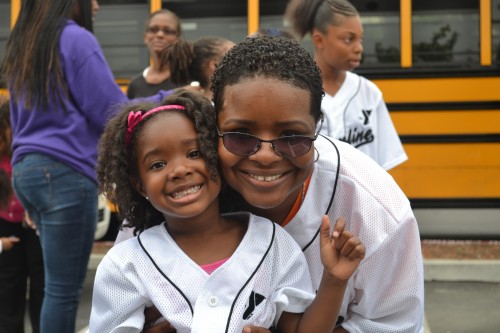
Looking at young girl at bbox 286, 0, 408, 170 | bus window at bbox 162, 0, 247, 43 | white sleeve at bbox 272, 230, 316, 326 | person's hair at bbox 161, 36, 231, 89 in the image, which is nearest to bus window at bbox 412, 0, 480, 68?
bus window at bbox 162, 0, 247, 43

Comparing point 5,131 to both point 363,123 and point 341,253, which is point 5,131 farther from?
point 341,253

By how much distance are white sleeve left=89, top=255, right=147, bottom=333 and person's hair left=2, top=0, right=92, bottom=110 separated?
133cm

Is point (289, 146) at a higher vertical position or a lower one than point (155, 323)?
higher

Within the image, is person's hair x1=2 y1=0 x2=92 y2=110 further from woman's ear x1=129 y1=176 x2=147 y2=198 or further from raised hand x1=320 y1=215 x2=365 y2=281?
raised hand x1=320 y1=215 x2=365 y2=281

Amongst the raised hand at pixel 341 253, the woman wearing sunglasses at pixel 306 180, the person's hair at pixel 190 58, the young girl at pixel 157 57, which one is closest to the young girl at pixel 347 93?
the person's hair at pixel 190 58

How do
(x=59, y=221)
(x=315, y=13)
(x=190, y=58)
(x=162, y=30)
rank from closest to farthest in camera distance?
(x=59, y=221)
(x=190, y=58)
(x=315, y=13)
(x=162, y=30)

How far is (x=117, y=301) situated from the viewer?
5.77 ft

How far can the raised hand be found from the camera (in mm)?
1665

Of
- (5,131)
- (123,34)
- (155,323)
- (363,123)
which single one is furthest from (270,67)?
(123,34)

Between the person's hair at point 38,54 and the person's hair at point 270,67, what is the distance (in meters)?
1.27

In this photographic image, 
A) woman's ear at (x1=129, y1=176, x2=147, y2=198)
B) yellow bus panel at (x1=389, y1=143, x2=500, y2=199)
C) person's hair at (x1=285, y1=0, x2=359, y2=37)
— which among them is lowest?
yellow bus panel at (x1=389, y1=143, x2=500, y2=199)

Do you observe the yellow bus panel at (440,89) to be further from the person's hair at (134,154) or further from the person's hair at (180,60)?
the person's hair at (134,154)

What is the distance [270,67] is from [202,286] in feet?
1.53

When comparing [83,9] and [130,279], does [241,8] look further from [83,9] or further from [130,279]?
[130,279]
